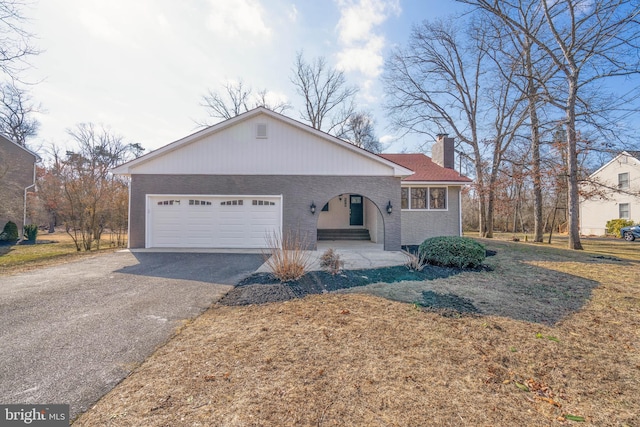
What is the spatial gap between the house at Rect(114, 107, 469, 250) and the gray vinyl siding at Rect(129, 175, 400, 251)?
0.13ft

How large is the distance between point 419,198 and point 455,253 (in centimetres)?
640

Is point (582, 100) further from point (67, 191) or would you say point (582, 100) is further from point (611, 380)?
point (67, 191)

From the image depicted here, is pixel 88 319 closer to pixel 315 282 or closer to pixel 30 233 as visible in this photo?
pixel 315 282

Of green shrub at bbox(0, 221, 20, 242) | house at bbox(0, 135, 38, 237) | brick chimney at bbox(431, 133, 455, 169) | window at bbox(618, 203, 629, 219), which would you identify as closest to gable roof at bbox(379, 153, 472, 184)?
brick chimney at bbox(431, 133, 455, 169)

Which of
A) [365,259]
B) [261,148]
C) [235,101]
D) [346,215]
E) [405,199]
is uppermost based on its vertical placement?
[235,101]

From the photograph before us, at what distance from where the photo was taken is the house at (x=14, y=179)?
16609mm

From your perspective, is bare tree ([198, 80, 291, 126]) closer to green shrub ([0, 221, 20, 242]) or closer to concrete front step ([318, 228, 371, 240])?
green shrub ([0, 221, 20, 242])

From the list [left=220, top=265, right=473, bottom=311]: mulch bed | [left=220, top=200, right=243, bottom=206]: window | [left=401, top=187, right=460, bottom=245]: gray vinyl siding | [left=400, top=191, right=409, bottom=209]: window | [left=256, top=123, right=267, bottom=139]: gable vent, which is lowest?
[left=220, top=265, right=473, bottom=311]: mulch bed

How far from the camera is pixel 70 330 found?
12.1 ft

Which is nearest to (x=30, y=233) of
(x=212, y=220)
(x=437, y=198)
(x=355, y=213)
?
(x=212, y=220)

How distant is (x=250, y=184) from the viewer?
11.0 meters

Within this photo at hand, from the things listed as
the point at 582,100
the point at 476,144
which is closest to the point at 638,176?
the point at 476,144

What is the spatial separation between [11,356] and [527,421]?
5082 mm

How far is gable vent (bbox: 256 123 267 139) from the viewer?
1101 cm
